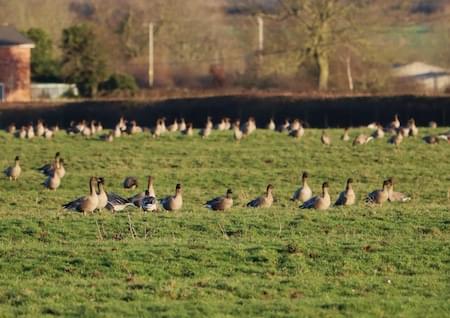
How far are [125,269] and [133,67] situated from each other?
76704 mm

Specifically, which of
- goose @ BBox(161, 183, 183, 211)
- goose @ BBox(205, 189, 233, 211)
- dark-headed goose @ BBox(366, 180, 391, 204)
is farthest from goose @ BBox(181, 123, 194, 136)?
goose @ BBox(205, 189, 233, 211)

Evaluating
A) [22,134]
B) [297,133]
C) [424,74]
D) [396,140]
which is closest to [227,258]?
[396,140]

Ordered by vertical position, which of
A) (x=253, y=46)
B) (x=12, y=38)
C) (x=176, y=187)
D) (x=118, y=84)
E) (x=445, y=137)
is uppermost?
(x=12, y=38)

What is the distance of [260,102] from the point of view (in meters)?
59.7

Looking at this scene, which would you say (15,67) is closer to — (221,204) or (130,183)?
Result: (130,183)

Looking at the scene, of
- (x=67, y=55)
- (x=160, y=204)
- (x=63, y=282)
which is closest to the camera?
(x=63, y=282)

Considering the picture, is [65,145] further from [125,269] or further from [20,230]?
[125,269]

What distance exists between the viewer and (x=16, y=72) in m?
75.7

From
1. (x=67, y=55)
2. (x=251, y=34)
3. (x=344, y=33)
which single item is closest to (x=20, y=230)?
(x=344, y=33)

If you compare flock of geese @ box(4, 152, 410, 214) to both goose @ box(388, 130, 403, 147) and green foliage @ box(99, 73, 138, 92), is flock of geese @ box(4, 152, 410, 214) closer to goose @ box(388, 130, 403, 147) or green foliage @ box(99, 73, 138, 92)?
goose @ box(388, 130, 403, 147)

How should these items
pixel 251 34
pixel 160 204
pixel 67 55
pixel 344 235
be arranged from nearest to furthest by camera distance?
pixel 344 235, pixel 160 204, pixel 67 55, pixel 251 34

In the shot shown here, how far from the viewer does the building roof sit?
76500mm

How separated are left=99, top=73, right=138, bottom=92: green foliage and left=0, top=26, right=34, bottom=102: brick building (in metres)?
4.56

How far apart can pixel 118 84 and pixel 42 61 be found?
8.52 metres
